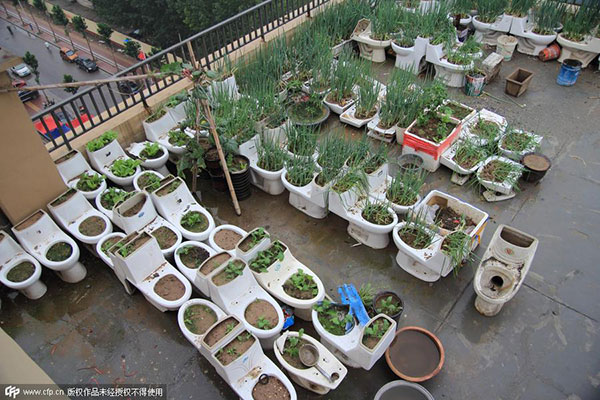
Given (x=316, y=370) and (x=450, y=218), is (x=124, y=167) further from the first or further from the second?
(x=450, y=218)

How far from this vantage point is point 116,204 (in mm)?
3859

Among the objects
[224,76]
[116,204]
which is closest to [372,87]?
[224,76]

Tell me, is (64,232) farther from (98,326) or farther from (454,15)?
(454,15)

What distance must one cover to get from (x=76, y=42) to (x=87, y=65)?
553 centimetres

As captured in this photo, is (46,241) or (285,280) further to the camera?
(46,241)

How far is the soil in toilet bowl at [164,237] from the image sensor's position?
3.69m

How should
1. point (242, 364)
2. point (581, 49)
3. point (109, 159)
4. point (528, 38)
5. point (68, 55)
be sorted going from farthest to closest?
point (68, 55)
point (528, 38)
point (581, 49)
point (109, 159)
point (242, 364)

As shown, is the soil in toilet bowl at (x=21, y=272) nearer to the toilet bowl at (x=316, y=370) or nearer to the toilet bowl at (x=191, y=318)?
the toilet bowl at (x=191, y=318)

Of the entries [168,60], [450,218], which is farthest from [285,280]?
[168,60]

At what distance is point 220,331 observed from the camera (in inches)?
115

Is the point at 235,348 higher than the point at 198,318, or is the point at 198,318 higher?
the point at 235,348

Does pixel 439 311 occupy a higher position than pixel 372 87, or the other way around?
pixel 372 87

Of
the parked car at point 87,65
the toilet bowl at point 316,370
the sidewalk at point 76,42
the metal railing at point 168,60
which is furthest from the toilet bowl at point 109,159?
the parked car at point 87,65

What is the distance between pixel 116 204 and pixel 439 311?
2.93m
